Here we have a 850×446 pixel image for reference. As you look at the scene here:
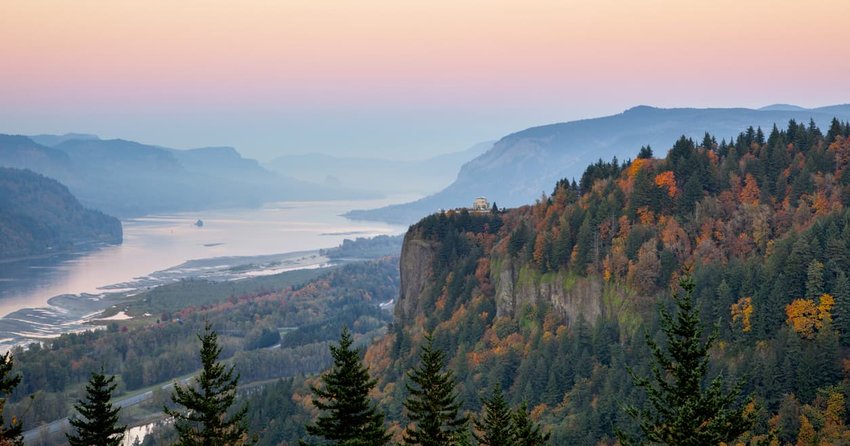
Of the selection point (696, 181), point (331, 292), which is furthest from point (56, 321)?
point (696, 181)

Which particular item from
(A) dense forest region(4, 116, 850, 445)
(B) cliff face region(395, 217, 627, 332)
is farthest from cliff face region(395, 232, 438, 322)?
(A) dense forest region(4, 116, 850, 445)

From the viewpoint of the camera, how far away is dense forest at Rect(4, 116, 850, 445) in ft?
172

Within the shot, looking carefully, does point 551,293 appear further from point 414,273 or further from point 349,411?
point 349,411

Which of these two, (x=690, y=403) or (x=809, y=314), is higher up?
(x=690, y=403)

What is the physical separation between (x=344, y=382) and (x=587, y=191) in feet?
215

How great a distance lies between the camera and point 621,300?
7225cm

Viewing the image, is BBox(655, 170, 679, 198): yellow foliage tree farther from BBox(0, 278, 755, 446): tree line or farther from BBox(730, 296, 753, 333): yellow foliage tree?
BBox(0, 278, 755, 446): tree line

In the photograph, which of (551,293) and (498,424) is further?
(551,293)

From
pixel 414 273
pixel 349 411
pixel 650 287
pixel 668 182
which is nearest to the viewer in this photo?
pixel 349 411

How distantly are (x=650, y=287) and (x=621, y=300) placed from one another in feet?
9.60

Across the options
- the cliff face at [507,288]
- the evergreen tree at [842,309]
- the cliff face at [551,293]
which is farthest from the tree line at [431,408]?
the cliff face at [551,293]

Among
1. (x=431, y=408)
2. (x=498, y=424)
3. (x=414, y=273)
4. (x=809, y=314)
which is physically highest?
(x=431, y=408)

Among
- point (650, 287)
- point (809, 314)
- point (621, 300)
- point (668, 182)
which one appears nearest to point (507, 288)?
point (621, 300)

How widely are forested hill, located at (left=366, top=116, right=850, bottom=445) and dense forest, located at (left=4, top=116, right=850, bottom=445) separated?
15 cm
